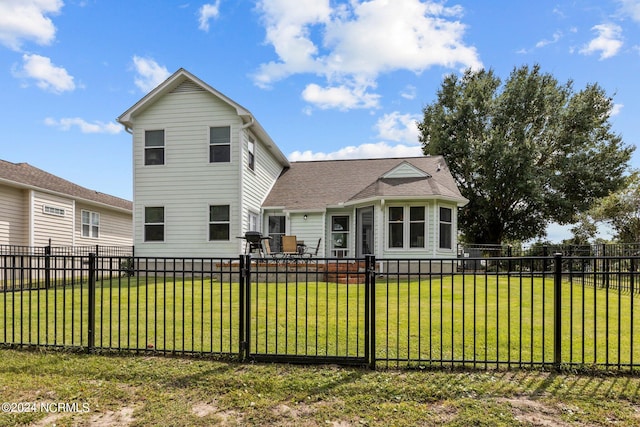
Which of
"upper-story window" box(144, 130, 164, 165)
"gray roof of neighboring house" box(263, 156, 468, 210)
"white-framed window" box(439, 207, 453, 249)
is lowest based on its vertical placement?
"white-framed window" box(439, 207, 453, 249)

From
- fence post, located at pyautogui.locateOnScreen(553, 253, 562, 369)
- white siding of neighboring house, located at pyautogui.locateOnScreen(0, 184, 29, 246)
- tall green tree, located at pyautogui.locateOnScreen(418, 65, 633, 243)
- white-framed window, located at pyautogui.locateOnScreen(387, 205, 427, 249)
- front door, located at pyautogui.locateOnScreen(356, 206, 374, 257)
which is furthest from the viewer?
tall green tree, located at pyautogui.locateOnScreen(418, 65, 633, 243)

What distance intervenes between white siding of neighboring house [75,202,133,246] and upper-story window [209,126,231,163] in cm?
946

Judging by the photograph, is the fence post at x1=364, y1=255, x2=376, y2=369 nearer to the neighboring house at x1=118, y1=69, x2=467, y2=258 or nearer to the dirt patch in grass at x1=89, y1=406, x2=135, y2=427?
the dirt patch in grass at x1=89, y1=406, x2=135, y2=427

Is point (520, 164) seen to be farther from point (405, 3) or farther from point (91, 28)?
point (91, 28)

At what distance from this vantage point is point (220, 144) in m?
14.9

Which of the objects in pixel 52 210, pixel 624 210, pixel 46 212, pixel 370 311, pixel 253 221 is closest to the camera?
pixel 370 311

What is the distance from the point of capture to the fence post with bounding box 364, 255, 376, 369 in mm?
4492

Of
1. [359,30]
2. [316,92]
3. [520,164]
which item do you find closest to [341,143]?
[316,92]

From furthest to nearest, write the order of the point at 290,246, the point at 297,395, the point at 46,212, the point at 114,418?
the point at 46,212
the point at 290,246
the point at 297,395
the point at 114,418

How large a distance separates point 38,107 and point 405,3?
39.6ft

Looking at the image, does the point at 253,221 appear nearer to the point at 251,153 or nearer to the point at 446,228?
the point at 251,153

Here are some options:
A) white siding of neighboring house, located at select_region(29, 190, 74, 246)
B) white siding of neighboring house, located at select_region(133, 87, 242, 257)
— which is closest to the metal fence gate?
white siding of neighboring house, located at select_region(133, 87, 242, 257)

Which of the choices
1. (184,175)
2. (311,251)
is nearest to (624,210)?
(311,251)

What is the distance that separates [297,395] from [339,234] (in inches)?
503
